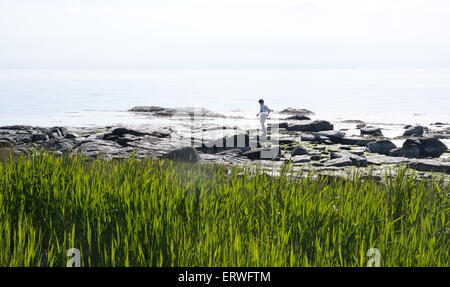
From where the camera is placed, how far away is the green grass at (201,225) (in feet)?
12.8

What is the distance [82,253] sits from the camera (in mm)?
4285

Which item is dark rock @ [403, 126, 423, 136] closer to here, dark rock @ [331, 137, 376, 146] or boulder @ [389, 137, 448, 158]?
dark rock @ [331, 137, 376, 146]

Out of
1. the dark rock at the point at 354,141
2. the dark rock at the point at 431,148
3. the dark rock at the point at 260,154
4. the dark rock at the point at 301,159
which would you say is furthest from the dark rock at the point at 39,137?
the dark rock at the point at 431,148

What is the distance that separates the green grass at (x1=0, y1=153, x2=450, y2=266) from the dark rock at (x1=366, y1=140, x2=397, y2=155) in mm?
12010

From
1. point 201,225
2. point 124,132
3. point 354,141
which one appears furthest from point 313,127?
point 201,225

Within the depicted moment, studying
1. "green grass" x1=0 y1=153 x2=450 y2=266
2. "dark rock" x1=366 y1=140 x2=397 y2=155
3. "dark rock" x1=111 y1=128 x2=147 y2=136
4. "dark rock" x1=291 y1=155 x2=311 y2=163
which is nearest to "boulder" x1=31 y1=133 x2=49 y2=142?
"dark rock" x1=111 y1=128 x2=147 y2=136

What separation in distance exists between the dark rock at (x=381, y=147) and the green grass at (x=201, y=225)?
39.4ft

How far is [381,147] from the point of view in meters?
18.3

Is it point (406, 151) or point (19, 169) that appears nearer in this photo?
point (19, 169)

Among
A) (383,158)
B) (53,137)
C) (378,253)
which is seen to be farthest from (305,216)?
(53,137)

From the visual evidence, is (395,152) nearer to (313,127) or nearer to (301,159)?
(301,159)

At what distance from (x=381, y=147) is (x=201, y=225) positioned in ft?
50.3
